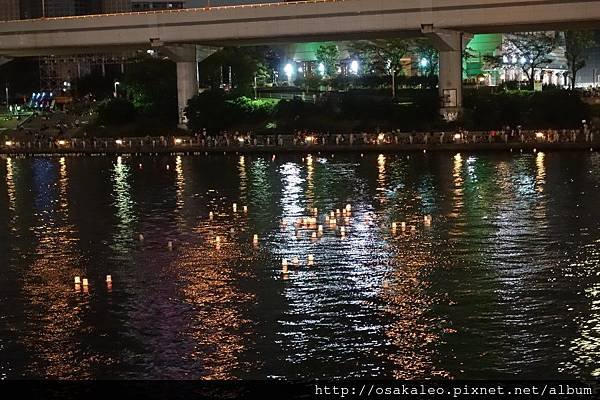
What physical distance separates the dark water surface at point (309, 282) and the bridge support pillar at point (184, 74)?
27.0 m

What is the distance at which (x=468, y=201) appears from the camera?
34.1m

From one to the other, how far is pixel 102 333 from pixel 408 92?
190ft

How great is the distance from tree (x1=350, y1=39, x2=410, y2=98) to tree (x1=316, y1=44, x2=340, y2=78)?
5.79 meters

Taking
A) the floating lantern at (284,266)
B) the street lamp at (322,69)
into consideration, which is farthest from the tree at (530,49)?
the floating lantern at (284,266)

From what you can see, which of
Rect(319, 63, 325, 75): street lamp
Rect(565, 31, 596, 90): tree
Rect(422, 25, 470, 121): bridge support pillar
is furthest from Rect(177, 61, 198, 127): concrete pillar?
Rect(565, 31, 596, 90): tree

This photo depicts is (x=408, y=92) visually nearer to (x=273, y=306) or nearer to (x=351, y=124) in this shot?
(x=351, y=124)

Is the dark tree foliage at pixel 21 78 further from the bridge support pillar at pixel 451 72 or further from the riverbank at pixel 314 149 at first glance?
the bridge support pillar at pixel 451 72

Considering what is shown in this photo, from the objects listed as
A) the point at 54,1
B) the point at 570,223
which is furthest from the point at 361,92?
the point at 54,1

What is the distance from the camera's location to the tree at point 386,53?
3137 inches

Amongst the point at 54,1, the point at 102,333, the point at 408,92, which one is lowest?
the point at 102,333

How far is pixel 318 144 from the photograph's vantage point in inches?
2323

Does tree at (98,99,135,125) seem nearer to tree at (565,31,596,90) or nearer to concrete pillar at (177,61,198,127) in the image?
concrete pillar at (177,61,198,127)

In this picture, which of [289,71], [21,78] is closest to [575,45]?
[289,71]

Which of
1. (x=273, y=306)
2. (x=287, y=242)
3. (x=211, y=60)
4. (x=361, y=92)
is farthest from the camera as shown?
(x=211, y=60)
